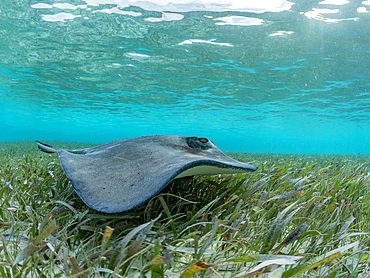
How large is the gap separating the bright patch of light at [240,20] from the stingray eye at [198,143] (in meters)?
9.94

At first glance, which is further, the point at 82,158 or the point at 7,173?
the point at 7,173

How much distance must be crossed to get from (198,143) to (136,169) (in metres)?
0.93

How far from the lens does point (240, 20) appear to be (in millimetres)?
11047

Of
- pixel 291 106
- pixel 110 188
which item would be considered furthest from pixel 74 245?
pixel 291 106

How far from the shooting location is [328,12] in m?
10.2

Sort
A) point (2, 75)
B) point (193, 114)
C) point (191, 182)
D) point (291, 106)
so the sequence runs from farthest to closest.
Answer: point (193, 114)
point (291, 106)
point (2, 75)
point (191, 182)

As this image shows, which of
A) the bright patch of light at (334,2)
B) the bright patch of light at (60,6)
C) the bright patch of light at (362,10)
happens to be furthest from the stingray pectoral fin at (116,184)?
the bright patch of light at (362,10)

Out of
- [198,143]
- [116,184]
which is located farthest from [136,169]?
[198,143]

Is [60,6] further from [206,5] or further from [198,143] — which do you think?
[198,143]

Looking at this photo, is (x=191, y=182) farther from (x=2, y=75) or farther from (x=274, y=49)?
(x=2, y=75)

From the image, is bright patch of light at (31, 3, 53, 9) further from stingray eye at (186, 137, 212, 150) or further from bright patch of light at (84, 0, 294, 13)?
stingray eye at (186, 137, 212, 150)

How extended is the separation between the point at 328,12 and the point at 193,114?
25187 mm

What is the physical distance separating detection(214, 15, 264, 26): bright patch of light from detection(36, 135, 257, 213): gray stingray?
10.00 metres

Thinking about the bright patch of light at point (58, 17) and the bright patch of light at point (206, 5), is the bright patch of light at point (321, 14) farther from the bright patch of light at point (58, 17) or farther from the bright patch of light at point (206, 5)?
the bright patch of light at point (58, 17)
